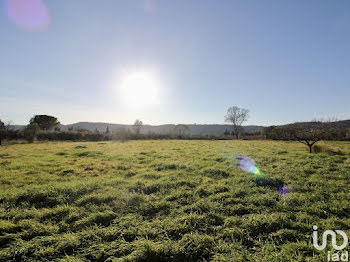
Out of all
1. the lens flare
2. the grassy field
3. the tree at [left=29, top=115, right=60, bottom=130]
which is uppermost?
the tree at [left=29, top=115, right=60, bottom=130]

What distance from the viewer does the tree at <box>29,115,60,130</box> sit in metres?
63.9

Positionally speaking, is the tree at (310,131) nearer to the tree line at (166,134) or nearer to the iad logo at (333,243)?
the tree line at (166,134)

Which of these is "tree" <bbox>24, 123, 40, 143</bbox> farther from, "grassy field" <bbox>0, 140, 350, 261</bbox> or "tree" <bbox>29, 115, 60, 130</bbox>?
"grassy field" <bbox>0, 140, 350, 261</bbox>

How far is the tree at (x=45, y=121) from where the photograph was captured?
6391cm

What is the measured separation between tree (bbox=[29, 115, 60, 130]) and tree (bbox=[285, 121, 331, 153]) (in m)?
80.4

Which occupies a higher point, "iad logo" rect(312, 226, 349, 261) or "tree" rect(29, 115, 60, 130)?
"tree" rect(29, 115, 60, 130)

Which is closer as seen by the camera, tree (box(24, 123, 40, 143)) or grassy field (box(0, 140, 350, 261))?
grassy field (box(0, 140, 350, 261))

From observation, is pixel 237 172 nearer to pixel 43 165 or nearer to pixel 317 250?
pixel 317 250

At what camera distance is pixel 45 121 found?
215 ft

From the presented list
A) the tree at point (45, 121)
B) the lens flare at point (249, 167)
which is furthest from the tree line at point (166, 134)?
the lens flare at point (249, 167)

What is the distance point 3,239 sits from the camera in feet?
11.8

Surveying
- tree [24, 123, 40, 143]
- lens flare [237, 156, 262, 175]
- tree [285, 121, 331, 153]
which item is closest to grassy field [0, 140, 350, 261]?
lens flare [237, 156, 262, 175]

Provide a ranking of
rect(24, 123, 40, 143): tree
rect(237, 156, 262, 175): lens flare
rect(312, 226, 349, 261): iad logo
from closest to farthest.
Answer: rect(312, 226, 349, 261): iad logo < rect(237, 156, 262, 175): lens flare < rect(24, 123, 40, 143): tree

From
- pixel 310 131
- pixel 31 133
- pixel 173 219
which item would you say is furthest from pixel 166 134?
pixel 173 219
